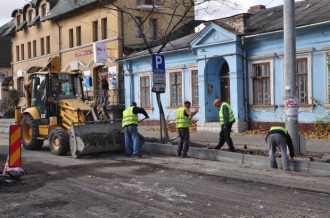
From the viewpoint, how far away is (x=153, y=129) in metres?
23.0

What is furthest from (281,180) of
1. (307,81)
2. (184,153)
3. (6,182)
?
(307,81)

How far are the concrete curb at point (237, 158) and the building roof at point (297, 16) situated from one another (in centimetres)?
687

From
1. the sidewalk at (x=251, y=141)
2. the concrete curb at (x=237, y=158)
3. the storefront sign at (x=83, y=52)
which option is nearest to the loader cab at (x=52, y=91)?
the concrete curb at (x=237, y=158)

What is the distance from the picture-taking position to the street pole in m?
11.9

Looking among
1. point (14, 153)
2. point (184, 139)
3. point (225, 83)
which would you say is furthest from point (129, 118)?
→ point (225, 83)

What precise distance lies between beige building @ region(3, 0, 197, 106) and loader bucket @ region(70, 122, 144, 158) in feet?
33.3

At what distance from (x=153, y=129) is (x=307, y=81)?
333 inches

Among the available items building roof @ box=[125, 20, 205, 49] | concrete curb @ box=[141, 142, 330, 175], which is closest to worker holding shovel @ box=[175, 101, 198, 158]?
concrete curb @ box=[141, 142, 330, 175]

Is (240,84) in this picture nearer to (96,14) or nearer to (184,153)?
(184,153)

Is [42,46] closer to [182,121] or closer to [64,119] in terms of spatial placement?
[64,119]

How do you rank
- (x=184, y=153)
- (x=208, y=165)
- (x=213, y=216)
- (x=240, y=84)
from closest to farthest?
1. (x=213, y=216)
2. (x=208, y=165)
3. (x=184, y=153)
4. (x=240, y=84)

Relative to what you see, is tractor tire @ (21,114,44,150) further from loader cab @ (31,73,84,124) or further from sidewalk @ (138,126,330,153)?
sidewalk @ (138,126,330,153)

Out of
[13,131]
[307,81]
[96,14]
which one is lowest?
[13,131]

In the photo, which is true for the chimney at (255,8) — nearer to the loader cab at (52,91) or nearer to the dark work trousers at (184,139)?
the loader cab at (52,91)
